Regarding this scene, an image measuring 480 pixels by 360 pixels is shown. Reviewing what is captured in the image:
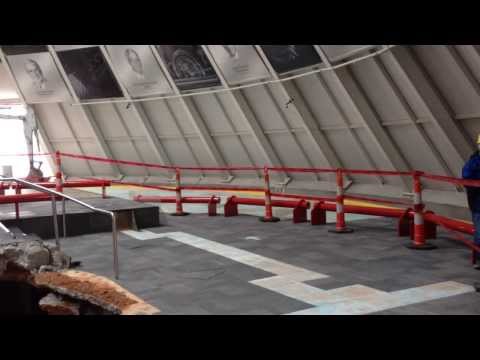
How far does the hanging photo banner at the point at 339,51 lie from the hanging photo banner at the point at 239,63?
263 centimetres

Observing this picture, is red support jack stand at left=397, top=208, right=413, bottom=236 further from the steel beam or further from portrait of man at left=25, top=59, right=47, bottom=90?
portrait of man at left=25, top=59, right=47, bottom=90

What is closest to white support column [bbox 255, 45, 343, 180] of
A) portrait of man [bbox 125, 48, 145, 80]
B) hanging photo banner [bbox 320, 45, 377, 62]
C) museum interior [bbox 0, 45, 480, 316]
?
museum interior [bbox 0, 45, 480, 316]

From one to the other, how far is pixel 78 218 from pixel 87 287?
4.42 metres

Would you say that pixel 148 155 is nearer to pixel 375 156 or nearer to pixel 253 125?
pixel 253 125

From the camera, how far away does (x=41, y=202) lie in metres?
14.2

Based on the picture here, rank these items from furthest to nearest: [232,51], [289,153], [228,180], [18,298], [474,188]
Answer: [228,180]
[289,153]
[232,51]
[18,298]
[474,188]

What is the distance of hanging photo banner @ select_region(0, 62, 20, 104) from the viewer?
25062mm

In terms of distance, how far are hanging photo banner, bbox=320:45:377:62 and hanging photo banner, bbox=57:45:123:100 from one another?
33.4ft

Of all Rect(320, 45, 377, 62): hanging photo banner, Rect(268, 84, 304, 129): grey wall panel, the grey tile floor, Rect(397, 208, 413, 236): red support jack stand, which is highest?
Rect(320, 45, 377, 62): hanging photo banner

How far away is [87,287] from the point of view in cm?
743

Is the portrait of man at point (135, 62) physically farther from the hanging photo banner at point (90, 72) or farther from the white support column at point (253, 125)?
the white support column at point (253, 125)

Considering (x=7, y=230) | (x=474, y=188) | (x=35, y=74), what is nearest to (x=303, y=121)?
(x=474, y=188)
